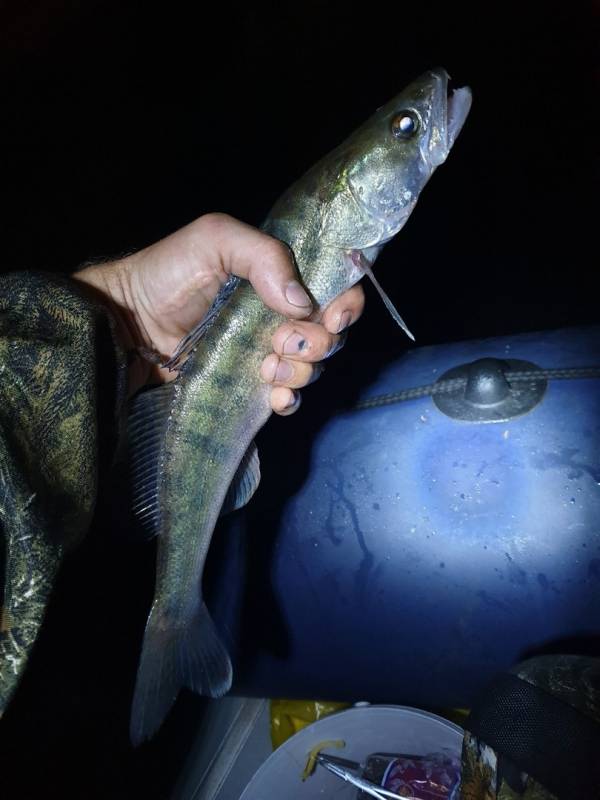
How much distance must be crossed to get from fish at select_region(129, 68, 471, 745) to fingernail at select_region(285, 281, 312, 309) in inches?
4.3

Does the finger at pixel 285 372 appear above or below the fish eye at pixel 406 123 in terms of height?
below

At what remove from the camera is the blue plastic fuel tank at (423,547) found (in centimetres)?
162

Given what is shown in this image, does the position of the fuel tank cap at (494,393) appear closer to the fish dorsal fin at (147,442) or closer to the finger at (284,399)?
the finger at (284,399)

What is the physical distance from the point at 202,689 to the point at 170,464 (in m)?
0.69

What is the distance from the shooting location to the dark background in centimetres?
219

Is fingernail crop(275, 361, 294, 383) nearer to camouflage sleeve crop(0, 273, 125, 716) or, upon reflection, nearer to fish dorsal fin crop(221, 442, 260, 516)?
fish dorsal fin crop(221, 442, 260, 516)

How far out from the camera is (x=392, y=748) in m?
1.88

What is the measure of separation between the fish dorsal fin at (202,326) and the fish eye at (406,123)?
2.13 feet

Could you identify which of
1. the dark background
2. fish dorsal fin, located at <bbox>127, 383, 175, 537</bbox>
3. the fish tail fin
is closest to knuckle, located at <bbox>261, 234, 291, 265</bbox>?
fish dorsal fin, located at <bbox>127, 383, 175, 537</bbox>

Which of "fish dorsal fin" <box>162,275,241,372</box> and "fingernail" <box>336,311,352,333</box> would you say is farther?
"fingernail" <box>336,311,352,333</box>

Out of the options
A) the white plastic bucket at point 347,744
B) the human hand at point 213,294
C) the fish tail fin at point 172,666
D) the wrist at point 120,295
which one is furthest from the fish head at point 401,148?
the white plastic bucket at point 347,744

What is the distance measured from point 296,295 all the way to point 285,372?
0.26 metres

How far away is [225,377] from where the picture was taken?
1.63 m

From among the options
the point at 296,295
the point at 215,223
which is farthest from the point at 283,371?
the point at 215,223
